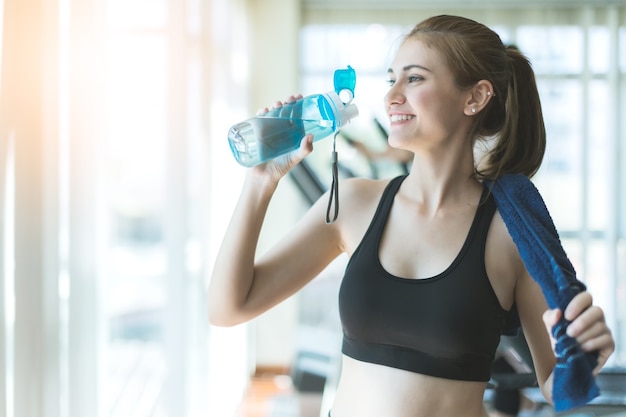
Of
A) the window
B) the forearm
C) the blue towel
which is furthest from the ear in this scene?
the window

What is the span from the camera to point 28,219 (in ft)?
4.17

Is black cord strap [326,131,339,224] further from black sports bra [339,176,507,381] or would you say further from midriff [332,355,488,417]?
midriff [332,355,488,417]

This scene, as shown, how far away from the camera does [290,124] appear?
4.16 ft

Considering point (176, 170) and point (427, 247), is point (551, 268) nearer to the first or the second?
point (427, 247)

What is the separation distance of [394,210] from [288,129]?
9.6 inches

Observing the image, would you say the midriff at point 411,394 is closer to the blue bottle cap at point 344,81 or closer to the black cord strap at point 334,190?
the black cord strap at point 334,190

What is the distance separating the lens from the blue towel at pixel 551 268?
1028 millimetres

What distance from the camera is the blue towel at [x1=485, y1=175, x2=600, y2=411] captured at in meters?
1.03

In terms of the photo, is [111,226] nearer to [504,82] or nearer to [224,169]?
[504,82]

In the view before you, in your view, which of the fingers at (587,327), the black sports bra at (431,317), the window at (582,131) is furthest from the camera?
the window at (582,131)

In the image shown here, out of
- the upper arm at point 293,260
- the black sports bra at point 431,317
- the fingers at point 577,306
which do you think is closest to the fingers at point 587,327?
the fingers at point 577,306

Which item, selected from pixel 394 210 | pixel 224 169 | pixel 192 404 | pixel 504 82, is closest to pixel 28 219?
pixel 394 210

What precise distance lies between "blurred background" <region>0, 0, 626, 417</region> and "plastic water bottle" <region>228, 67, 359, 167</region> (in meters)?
0.37

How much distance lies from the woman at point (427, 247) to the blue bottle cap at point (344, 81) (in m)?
0.07
